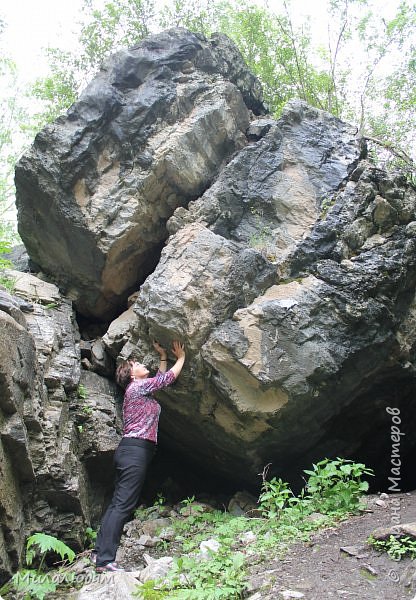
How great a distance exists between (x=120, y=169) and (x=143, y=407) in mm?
4158

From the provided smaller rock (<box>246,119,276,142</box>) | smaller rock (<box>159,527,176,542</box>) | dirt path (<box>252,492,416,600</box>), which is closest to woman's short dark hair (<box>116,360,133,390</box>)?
smaller rock (<box>159,527,176,542</box>)

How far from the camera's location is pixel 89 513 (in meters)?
6.10

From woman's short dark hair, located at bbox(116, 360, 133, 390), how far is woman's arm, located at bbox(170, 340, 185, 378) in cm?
85

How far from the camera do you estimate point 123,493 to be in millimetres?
5516

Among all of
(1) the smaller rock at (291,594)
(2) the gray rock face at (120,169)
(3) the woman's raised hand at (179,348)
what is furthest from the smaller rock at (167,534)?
(2) the gray rock face at (120,169)

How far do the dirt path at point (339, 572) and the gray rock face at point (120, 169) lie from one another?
5300mm

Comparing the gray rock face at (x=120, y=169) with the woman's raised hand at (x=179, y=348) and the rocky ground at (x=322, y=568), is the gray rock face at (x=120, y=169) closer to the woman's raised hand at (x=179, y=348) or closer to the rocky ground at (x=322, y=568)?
the woman's raised hand at (x=179, y=348)

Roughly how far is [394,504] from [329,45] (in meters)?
12.5

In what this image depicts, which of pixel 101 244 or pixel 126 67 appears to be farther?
pixel 126 67

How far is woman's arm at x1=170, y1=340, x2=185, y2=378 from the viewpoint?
241 inches

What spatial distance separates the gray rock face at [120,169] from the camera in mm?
7617

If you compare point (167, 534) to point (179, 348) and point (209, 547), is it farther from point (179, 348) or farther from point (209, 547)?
point (179, 348)

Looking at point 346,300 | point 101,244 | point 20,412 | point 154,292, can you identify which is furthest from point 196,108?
point 20,412

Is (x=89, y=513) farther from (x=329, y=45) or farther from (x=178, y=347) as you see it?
(x=329, y=45)
